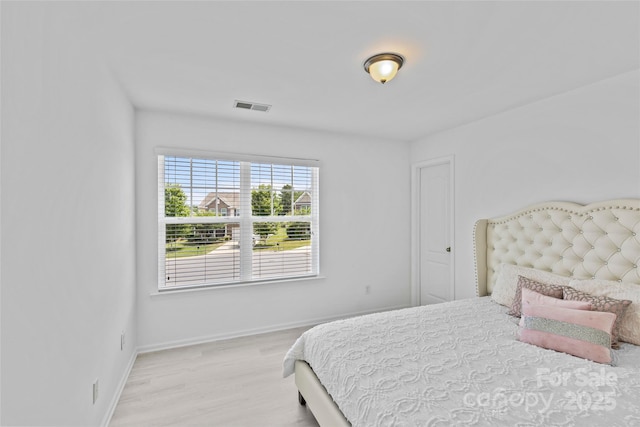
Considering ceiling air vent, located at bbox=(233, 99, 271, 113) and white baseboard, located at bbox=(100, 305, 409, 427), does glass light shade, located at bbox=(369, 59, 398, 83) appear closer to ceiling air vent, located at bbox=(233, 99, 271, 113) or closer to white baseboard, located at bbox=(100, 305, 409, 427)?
ceiling air vent, located at bbox=(233, 99, 271, 113)

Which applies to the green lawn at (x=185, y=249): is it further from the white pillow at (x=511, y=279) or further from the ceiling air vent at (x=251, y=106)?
the white pillow at (x=511, y=279)

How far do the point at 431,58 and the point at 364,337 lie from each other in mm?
1908

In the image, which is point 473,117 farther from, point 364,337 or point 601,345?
point 364,337

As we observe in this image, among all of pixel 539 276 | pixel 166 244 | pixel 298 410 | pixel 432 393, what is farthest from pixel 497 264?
pixel 166 244

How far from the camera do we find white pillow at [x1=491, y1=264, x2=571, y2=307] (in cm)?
250

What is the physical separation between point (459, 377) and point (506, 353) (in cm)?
48

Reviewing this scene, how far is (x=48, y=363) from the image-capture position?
1259mm

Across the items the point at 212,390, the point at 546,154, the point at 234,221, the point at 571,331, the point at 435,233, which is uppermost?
the point at 546,154

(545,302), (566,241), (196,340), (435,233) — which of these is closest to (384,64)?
(545,302)

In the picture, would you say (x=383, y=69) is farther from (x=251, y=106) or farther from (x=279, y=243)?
(x=279, y=243)

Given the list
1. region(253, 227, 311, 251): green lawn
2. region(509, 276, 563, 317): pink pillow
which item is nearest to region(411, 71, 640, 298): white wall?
region(509, 276, 563, 317): pink pillow

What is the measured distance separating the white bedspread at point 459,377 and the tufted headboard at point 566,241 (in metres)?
0.61

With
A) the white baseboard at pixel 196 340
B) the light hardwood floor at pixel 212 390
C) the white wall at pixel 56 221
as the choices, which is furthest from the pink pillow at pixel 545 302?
the white wall at pixel 56 221

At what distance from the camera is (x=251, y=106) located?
9.60 feet
